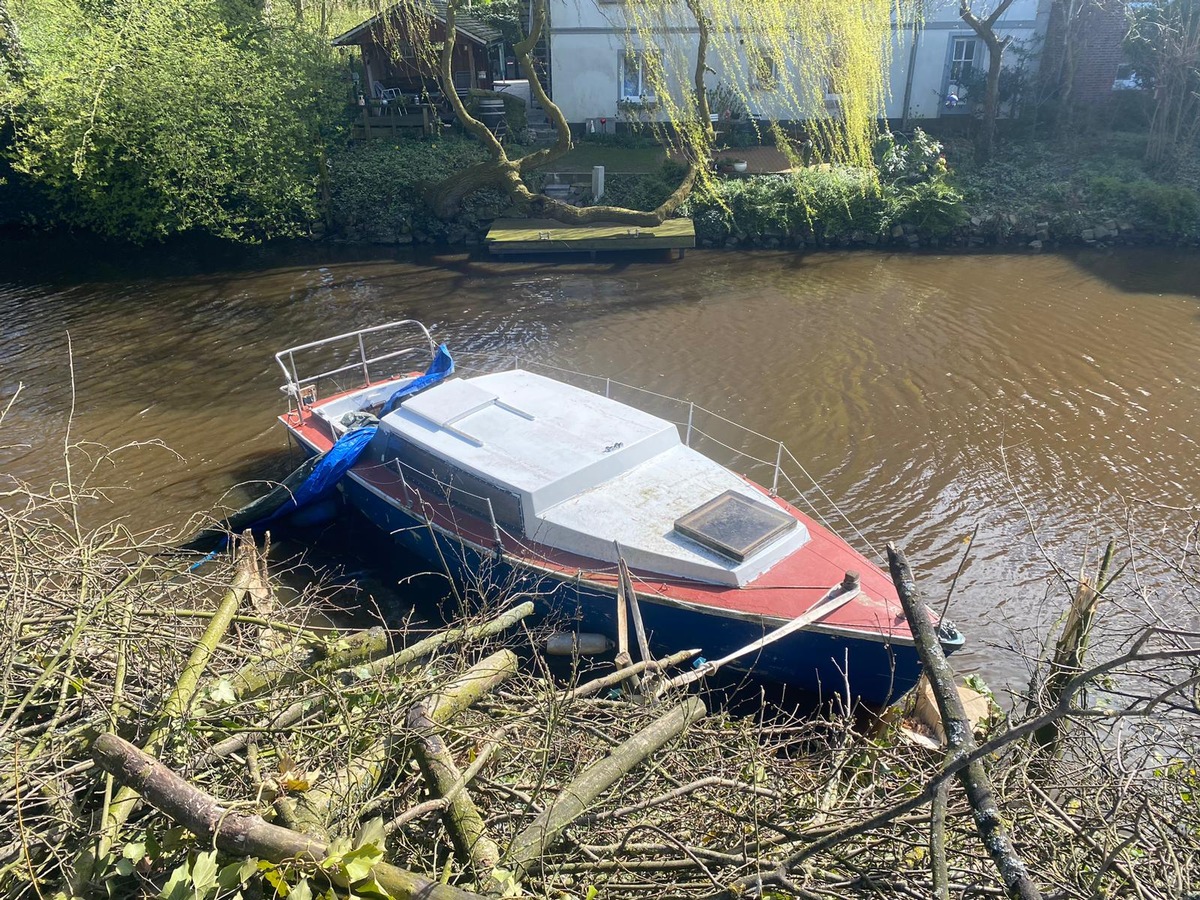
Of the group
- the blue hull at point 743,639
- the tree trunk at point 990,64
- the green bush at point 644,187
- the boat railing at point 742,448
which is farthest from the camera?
the tree trunk at point 990,64

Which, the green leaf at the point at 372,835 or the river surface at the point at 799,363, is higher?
the green leaf at the point at 372,835

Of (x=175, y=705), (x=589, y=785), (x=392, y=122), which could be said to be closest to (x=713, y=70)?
(x=392, y=122)

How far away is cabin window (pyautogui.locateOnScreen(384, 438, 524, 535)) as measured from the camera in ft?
29.8

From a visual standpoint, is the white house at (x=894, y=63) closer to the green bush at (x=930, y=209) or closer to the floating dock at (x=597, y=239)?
the green bush at (x=930, y=209)

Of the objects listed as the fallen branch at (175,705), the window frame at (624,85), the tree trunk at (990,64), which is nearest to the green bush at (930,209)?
the tree trunk at (990,64)

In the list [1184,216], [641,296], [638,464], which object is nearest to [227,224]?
[641,296]

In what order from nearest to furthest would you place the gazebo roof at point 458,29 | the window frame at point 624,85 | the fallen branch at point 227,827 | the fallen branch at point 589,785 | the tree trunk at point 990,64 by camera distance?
the fallen branch at point 227,827 < the fallen branch at point 589,785 < the tree trunk at point 990,64 < the gazebo roof at point 458,29 < the window frame at point 624,85

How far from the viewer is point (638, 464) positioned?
9.62m

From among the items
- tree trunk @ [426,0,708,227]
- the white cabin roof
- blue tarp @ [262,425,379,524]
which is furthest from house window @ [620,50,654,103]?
blue tarp @ [262,425,379,524]

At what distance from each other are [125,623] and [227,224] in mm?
19810

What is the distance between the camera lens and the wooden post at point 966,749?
9.46 feet

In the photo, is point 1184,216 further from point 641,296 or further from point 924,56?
point 641,296

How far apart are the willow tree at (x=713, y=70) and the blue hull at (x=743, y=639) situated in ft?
52.8

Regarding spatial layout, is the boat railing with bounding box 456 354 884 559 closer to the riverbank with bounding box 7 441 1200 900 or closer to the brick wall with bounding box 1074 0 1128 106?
the riverbank with bounding box 7 441 1200 900
